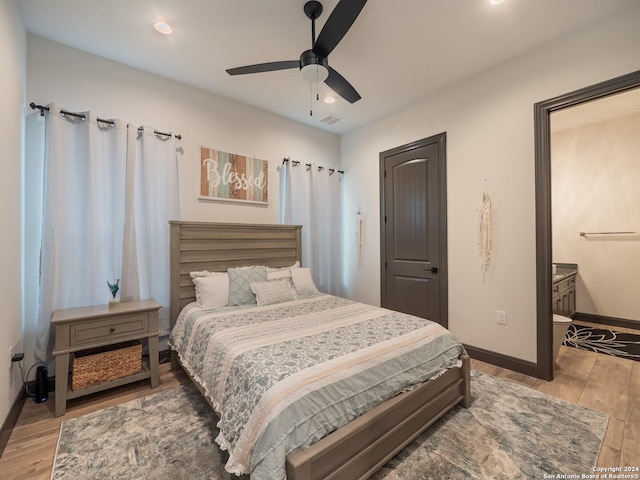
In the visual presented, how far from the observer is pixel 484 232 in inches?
115

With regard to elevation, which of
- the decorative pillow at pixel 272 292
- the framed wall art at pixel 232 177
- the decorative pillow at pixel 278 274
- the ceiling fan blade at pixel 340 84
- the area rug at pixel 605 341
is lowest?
the area rug at pixel 605 341

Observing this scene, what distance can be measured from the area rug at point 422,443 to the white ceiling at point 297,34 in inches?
118

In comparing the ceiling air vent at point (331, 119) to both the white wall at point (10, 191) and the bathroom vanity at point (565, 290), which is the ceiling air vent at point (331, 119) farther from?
the bathroom vanity at point (565, 290)

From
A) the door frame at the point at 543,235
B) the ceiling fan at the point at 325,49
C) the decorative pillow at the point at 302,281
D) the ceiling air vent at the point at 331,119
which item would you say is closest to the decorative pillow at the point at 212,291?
the decorative pillow at the point at 302,281

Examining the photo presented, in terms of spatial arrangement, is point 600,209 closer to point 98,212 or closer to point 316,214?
point 316,214

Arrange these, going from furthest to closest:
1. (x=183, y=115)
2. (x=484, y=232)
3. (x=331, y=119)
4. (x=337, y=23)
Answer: (x=331, y=119)
(x=183, y=115)
(x=484, y=232)
(x=337, y=23)

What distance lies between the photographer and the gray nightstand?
81.7 inches

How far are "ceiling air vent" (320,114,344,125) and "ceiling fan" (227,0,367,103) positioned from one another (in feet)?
5.35

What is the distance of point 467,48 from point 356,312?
8.50 ft

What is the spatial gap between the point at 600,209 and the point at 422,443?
4692 mm

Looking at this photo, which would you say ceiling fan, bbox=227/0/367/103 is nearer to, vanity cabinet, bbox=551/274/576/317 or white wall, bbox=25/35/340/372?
white wall, bbox=25/35/340/372

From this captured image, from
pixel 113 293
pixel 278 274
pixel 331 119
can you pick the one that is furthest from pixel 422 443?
pixel 331 119

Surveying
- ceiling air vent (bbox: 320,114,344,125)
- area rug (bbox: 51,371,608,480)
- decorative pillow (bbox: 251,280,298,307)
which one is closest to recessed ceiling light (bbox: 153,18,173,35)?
ceiling air vent (bbox: 320,114,344,125)

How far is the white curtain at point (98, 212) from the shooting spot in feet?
7.71
